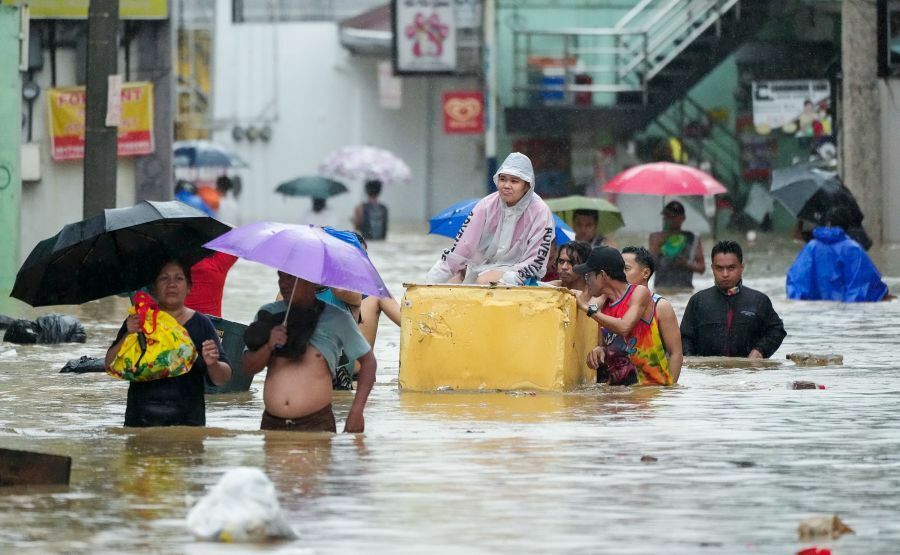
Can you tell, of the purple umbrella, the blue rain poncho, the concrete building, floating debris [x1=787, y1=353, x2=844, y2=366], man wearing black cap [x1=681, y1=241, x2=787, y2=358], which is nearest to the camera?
the purple umbrella

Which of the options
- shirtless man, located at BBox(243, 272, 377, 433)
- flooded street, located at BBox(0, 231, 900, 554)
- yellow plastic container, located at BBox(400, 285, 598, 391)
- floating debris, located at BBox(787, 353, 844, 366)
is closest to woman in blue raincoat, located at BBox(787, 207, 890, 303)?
floating debris, located at BBox(787, 353, 844, 366)

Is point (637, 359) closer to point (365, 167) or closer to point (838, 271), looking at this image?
point (838, 271)

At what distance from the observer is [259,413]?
1170cm

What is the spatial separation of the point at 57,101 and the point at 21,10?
4538 millimetres

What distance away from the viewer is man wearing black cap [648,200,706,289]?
21.8 meters


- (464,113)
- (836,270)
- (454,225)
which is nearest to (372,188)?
(464,113)

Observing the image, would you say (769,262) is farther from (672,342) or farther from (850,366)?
(672,342)

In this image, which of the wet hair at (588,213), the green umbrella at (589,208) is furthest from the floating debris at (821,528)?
the green umbrella at (589,208)

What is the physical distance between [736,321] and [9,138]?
342 inches

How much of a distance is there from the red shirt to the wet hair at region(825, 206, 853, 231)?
30.8 ft

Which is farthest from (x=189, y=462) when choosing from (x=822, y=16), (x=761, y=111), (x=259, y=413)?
(x=822, y=16)

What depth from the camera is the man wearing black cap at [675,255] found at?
21797mm

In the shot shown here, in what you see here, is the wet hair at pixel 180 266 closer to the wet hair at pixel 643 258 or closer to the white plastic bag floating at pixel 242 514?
the white plastic bag floating at pixel 242 514

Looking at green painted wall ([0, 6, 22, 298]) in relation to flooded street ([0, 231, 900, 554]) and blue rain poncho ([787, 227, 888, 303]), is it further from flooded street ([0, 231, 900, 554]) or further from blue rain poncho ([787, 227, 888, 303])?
blue rain poncho ([787, 227, 888, 303])
